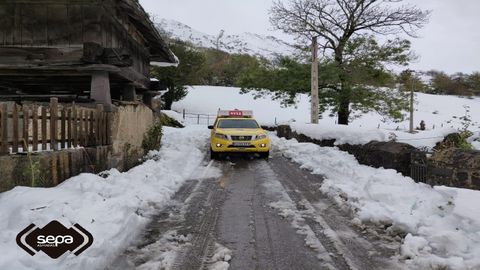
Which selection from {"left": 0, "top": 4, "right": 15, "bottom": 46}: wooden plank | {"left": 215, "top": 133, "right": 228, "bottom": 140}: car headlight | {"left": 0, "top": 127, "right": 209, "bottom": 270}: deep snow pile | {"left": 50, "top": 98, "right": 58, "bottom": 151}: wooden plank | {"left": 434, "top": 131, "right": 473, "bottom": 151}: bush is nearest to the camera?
{"left": 0, "top": 127, "right": 209, "bottom": 270}: deep snow pile

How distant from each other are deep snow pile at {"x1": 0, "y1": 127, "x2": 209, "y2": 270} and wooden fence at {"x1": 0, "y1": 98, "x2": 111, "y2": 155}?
78 cm

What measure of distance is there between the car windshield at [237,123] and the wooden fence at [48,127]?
7.22 m

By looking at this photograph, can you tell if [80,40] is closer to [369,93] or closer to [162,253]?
[162,253]

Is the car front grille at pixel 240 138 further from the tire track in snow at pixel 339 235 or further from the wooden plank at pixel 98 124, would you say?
the wooden plank at pixel 98 124

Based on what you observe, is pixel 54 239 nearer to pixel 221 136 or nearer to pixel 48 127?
pixel 48 127

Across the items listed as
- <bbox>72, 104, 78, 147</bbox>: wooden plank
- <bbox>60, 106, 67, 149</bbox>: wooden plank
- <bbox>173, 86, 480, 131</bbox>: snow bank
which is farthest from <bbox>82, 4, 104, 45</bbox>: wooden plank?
<bbox>173, 86, 480, 131</bbox>: snow bank

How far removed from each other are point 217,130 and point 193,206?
323 inches

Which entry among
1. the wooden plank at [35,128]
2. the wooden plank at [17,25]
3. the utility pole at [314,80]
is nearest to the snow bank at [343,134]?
the utility pole at [314,80]

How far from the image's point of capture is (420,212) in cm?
605

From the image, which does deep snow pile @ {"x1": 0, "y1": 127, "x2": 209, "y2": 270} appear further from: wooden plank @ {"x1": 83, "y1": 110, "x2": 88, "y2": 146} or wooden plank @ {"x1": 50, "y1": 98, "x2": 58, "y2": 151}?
wooden plank @ {"x1": 83, "y1": 110, "x2": 88, "y2": 146}

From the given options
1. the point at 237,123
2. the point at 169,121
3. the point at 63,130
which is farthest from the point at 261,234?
the point at 169,121

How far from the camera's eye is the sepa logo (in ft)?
14.3

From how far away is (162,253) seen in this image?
4.89 metres

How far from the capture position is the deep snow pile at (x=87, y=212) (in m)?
4.16
